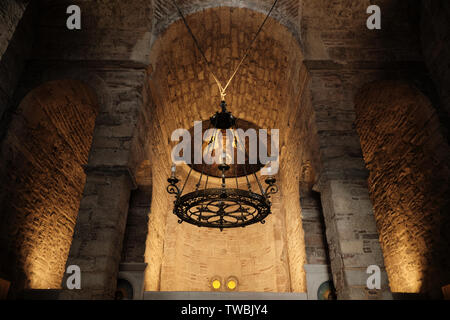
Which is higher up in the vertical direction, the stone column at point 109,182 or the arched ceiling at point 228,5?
the arched ceiling at point 228,5

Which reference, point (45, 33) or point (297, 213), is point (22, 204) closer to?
point (45, 33)

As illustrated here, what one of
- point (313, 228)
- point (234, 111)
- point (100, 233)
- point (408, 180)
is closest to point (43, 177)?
point (100, 233)

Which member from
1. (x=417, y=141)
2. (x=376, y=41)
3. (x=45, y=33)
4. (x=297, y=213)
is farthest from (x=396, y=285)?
(x=45, y=33)

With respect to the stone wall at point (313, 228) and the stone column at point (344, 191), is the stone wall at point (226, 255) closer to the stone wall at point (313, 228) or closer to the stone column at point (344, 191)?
the stone wall at point (313, 228)

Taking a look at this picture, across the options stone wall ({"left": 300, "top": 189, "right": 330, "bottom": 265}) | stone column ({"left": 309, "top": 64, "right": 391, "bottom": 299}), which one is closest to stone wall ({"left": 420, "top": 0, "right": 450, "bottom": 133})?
stone column ({"left": 309, "top": 64, "right": 391, "bottom": 299})

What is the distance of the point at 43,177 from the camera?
7.15m

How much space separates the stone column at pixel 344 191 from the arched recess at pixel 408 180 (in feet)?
2.93

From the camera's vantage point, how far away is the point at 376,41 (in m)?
6.73

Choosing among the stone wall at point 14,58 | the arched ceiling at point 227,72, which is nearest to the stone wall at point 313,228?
the arched ceiling at point 227,72

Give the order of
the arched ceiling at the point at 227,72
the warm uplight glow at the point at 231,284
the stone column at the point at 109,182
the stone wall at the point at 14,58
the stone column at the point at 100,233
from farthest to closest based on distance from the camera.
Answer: the warm uplight glow at the point at 231,284 → the arched ceiling at the point at 227,72 → the stone wall at the point at 14,58 → the stone column at the point at 109,182 → the stone column at the point at 100,233

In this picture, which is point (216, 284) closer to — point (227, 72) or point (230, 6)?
point (227, 72)

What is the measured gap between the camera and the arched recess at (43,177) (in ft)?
19.6

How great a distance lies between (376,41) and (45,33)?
6799mm

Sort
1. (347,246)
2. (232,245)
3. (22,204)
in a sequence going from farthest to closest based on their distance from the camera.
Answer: (232,245)
(22,204)
(347,246)
